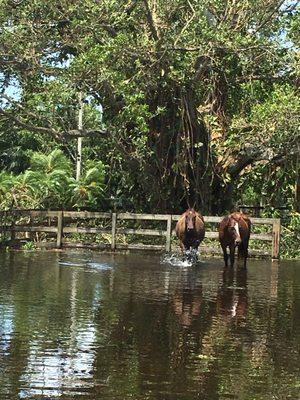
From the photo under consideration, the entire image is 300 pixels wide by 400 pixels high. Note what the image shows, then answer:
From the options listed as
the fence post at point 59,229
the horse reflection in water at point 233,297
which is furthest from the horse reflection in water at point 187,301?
the fence post at point 59,229

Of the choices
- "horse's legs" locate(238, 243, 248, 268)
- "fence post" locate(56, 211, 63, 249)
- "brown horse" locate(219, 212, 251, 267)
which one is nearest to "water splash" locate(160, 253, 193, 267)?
"brown horse" locate(219, 212, 251, 267)

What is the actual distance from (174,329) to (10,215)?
47.8ft

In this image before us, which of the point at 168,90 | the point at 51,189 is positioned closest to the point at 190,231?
the point at 168,90

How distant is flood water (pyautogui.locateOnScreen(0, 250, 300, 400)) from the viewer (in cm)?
561

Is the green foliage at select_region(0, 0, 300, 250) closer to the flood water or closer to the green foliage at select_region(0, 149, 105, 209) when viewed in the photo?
the green foliage at select_region(0, 149, 105, 209)

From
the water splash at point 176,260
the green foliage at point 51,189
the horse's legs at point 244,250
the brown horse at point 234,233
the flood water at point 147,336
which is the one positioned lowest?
the flood water at point 147,336

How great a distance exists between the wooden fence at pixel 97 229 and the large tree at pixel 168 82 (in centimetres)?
208

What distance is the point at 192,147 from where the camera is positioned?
2253 cm

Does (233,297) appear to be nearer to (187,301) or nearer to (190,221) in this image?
(187,301)

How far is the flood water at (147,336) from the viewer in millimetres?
5609

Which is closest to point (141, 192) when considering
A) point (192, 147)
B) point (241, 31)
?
point (192, 147)

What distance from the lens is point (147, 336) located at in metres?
7.62

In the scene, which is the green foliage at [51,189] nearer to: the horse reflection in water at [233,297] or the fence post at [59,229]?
the fence post at [59,229]

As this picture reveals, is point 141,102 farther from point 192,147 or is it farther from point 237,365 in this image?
point 237,365
